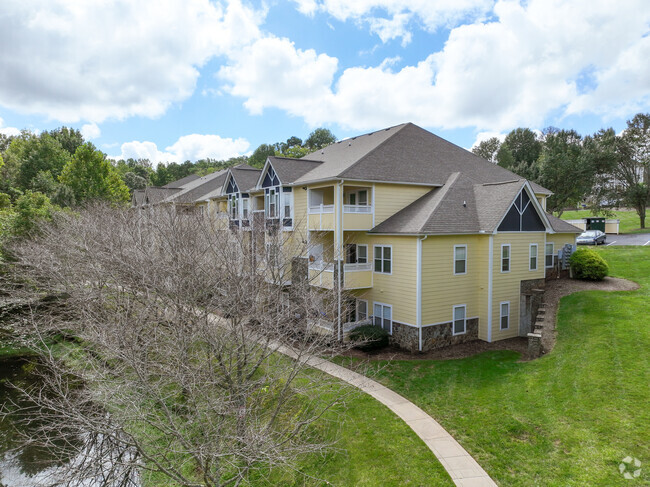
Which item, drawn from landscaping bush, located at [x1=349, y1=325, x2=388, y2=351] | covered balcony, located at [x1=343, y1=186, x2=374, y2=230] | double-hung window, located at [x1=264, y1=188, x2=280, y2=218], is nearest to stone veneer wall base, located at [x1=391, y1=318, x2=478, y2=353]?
landscaping bush, located at [x1=349, y1=325, x2=388, y2=351]

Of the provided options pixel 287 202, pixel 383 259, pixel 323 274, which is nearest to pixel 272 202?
pixel 287 202

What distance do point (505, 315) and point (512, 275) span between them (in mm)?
2185

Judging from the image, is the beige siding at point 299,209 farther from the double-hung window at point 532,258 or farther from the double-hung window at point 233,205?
the double-hung window at point 532,258

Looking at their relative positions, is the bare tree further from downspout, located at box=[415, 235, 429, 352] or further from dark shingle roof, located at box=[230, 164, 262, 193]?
dark shingle roof, located at box=[230, 164, 262, 193]

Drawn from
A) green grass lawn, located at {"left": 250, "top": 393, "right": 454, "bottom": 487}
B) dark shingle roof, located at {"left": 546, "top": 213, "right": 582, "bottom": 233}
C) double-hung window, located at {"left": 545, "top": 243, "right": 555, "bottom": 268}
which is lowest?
green grass lawn, located at {"left": 250, "top": 393, "right": 454, "bottom": 487}

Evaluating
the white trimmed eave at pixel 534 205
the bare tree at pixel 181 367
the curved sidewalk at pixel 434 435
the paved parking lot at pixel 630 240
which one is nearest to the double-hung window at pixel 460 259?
the white trimmed eave at pixel 534 205

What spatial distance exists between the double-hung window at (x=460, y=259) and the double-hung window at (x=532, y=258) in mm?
4312

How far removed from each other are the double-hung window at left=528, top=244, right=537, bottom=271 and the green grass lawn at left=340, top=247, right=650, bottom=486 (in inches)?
118

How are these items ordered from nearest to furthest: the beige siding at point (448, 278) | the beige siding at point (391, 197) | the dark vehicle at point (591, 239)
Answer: the beige siding at point (448, 278)
the beige siding at point (391, 197)
the dark vehicle at point (591, 239)

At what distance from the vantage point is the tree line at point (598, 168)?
135ft

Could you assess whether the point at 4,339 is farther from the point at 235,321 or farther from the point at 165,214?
the point at 235,321

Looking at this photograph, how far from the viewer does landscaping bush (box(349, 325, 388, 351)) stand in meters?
18.6

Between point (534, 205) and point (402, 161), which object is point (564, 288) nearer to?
point (534, 205)

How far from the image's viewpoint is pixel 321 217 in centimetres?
2108
